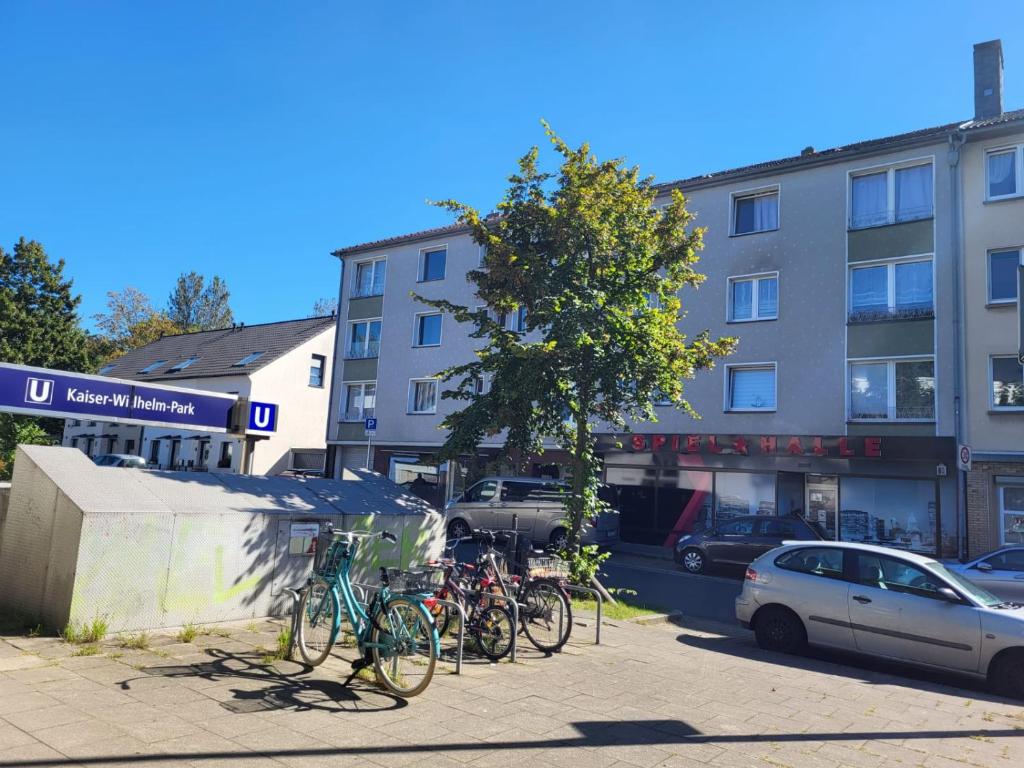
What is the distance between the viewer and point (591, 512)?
11.6 m

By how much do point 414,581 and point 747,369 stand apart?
17740 millimetres

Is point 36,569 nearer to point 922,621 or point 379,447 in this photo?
point 922,621

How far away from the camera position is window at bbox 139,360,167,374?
142ft

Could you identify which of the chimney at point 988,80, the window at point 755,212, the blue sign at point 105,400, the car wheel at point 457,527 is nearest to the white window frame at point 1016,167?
the chimney at point 988,80

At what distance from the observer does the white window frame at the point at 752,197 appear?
22.8 m

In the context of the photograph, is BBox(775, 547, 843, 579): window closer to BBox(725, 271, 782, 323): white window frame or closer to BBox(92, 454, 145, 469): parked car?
BBox(725, 271, 782, 323): white window frame

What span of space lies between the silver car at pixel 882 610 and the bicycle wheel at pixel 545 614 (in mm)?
2932

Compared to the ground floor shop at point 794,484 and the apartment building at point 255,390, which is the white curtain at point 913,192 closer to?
the ground floor shop at point 794,484

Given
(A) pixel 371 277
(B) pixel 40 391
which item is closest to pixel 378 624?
(B) pixel 40 391

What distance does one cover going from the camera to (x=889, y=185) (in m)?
21.2

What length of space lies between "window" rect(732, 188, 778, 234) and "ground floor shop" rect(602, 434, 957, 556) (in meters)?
6.69

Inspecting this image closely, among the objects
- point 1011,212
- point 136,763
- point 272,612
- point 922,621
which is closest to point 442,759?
point 136,763

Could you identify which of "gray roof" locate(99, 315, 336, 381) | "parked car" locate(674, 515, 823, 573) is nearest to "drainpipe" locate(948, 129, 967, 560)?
"parked car" locate(674, 515, 823, 573)

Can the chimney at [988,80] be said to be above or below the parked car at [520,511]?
above
